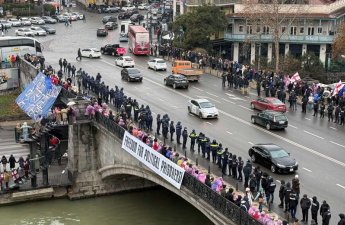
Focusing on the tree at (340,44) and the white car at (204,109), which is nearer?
the white car at (204,109)

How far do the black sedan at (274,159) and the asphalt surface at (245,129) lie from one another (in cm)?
39

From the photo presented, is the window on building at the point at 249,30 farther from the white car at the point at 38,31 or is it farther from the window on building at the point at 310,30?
the white car at the point at 38,31

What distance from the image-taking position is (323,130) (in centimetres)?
4106

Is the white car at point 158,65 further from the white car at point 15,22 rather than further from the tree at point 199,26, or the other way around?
the white car at point 15,22

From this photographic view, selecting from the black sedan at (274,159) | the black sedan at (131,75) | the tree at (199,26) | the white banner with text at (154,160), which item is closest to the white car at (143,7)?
the tree at (199,26)

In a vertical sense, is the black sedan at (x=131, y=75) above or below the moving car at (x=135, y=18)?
below

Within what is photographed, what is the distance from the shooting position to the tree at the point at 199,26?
78500mm

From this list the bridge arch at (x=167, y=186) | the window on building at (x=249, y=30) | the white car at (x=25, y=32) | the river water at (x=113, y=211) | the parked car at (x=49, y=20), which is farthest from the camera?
the parked car at (x=49, y=20)

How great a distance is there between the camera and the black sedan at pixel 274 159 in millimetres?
31219

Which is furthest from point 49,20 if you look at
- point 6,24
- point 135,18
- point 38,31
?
point 38,31

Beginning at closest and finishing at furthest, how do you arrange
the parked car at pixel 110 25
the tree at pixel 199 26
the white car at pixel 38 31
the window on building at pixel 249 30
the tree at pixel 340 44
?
the tree at pixel 340 44 → the tree at pixel 199 26 → the window on building at pixel 249 30 → the white car at pixel 38 31 → the parked car at pixel 110 25

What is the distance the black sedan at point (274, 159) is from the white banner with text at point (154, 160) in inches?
224

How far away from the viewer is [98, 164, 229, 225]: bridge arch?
1000 inches

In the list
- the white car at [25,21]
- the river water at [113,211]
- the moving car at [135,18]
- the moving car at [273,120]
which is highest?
the moving car at [135,18]
